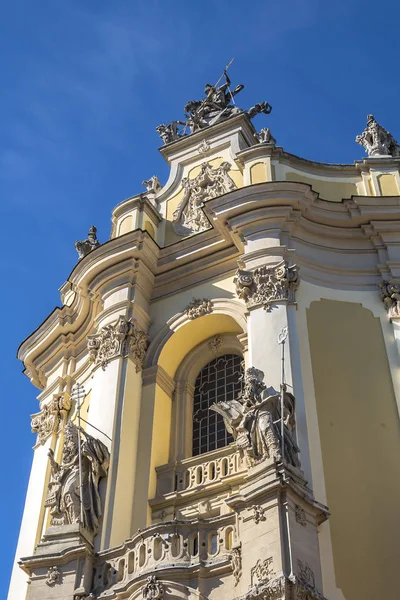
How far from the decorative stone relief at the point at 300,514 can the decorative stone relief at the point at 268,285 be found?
4642mm

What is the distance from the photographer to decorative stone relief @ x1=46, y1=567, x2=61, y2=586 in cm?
1446

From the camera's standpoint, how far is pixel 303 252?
61.0ft

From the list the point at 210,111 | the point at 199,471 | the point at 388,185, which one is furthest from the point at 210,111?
the point at 199,471

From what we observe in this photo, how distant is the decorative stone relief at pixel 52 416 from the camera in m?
20.2

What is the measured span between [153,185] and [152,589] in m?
12.2

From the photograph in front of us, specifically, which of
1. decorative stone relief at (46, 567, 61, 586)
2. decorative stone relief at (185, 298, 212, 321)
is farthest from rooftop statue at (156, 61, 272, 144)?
decorative stone relief at (46, 567, 61, 586)

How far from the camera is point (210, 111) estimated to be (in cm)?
2461

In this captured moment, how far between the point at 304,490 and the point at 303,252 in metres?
6.35

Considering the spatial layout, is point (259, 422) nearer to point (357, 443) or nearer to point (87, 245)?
point (357, 443)

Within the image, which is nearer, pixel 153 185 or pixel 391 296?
pixel 391 296

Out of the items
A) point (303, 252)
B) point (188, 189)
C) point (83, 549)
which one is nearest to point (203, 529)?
point (83, 549)

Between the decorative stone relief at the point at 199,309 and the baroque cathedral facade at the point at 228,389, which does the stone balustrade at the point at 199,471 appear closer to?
the baroque cathedral facade at the point at 228,389

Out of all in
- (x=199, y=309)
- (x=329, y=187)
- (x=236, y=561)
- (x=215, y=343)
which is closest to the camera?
(x=236, y=561)

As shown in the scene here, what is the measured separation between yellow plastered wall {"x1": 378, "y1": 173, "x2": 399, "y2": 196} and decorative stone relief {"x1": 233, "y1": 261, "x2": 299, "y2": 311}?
3.82 m
